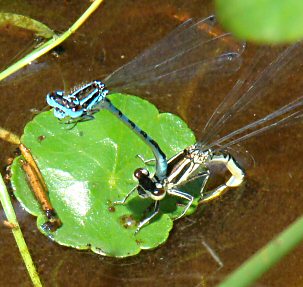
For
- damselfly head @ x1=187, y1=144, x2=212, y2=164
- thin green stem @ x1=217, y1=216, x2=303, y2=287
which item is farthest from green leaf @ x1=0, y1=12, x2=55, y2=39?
thin green stem @ x1=217, y1=216, x2=303, y2=287

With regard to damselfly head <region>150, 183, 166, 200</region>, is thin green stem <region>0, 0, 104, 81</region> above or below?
above

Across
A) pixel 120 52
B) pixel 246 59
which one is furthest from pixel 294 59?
pixel 120 52

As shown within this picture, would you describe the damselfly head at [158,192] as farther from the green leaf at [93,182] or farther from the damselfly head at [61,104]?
the damselfly head at [61,104]

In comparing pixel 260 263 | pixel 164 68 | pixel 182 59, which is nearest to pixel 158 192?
pixel 164 68

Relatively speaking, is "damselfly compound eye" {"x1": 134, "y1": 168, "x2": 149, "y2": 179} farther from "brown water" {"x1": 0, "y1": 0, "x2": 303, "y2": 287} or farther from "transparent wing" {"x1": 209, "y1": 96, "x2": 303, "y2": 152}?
"transparent wing" {"x1": 209, "y1": 96, "x2": 303, "y2": 152}

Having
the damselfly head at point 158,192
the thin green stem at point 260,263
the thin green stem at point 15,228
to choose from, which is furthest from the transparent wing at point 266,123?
the thin green stem at point 260,263

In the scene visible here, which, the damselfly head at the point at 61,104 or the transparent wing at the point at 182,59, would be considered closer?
the damselfly head at the point at 61,104
